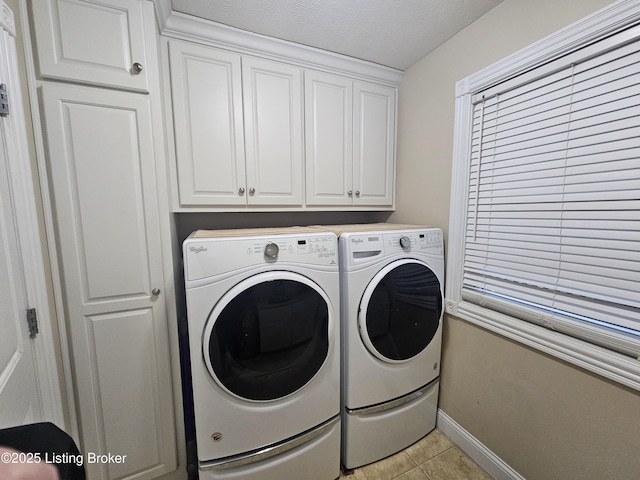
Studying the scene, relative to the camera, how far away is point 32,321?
917mm

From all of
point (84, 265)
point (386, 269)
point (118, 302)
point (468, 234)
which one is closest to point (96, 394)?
point (118, 302)

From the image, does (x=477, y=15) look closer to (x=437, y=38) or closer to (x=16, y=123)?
(x=437, y=38)

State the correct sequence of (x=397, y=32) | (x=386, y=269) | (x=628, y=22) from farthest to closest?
(x=397, y=32) < (x=386, y=269) < (x=628, y=22)

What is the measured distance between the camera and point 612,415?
36.8 inches

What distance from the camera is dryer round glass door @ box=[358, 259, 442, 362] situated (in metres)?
1.24

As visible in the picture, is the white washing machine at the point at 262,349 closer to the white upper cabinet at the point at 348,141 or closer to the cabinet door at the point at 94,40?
the white upper cabinet at the point at 348,141

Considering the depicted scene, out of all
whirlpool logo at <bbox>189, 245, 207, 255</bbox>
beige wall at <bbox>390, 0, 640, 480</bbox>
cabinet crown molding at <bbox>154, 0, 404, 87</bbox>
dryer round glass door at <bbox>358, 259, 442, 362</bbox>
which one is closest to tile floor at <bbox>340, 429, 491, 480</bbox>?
beige wall at <bbox>390, 0, 640, 480</bbox>

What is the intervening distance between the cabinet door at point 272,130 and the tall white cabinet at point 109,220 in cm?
48

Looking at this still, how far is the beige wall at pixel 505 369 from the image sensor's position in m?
0.96

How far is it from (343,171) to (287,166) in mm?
399

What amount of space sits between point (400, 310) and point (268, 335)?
68 centimetres

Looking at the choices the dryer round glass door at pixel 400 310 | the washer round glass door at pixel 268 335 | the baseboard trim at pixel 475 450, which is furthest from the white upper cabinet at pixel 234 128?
the baseboard trim at pixel 475 450

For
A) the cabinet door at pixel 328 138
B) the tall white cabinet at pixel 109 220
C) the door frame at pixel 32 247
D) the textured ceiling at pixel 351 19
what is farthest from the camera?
the cabinet door at pixel 328 138

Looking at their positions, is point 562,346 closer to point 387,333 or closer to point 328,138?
point 387,333
